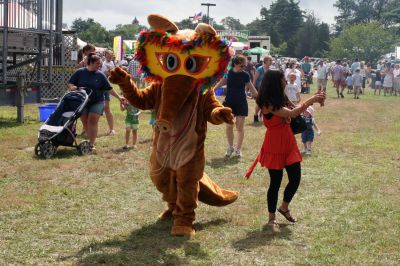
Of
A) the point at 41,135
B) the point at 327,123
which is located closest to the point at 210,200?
the point at 41,135

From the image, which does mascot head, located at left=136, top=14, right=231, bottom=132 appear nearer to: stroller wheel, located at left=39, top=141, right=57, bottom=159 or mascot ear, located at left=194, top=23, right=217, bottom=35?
mascot ear, located at left=194, top=23, right=217, bottom=35

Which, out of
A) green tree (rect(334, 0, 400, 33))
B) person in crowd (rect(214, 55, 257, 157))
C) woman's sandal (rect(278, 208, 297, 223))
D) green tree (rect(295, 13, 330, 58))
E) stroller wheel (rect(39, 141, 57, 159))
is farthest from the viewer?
green tree (rect(334, 0, 400, 33))

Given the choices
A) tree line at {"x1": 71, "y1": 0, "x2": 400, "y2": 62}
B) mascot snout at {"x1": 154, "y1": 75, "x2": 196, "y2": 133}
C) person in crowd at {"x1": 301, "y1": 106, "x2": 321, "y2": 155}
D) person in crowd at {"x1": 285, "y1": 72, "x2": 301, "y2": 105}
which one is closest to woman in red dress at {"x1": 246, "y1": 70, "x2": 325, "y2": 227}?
mascot snout at {"x1": 154, "y1": 75, "x2": 196, "y2": 133}

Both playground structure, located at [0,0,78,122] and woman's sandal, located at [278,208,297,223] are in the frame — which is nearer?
woman's sandal, located at [278,208,297,223]

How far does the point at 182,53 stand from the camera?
5.89 metres

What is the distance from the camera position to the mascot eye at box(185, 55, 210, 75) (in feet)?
19.5

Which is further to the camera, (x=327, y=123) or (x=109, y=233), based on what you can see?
(x=327, y=123)

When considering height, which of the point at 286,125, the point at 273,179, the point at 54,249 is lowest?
the point at 54,249

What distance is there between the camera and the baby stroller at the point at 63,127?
999 centimetres

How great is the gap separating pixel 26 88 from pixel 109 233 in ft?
28.9

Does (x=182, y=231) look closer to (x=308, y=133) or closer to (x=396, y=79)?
(x=308, y=133)

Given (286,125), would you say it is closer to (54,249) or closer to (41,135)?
(54,249)

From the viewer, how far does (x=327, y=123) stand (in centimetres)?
1688

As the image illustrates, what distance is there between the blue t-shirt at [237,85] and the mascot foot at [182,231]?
4.91 metres
